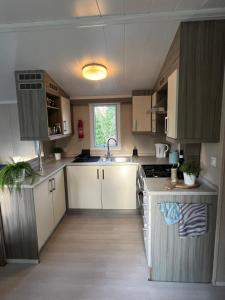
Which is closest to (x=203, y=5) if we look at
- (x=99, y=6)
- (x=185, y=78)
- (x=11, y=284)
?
(x=185, y=78)

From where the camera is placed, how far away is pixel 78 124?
3.94m

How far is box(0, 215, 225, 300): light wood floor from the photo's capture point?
1.80m

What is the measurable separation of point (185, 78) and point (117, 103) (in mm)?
2142

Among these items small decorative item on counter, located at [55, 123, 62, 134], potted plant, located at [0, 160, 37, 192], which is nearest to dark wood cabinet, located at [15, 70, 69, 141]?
small decorative item on counter, located at [55, 123, 62, 134]

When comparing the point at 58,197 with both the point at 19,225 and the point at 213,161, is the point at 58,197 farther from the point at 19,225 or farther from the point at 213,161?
the point at 213,161

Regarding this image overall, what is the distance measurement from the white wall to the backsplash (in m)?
0.69

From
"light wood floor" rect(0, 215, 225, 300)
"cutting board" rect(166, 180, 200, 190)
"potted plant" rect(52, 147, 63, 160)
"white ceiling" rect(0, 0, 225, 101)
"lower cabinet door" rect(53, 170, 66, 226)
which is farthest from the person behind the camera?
"potted plant" rect(52, 147, 63, 160)

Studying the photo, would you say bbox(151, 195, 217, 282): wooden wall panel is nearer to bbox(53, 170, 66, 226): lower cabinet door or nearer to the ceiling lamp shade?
bbox(53, 170, 66, 226): lower cabinet door

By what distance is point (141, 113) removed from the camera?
3512 mm

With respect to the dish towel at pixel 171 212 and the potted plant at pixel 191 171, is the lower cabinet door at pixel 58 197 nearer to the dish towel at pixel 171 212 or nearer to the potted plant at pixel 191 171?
the dish towel at pixel 171 212

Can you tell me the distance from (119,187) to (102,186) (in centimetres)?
30

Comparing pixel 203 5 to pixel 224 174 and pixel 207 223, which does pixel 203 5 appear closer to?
pixel 224 174

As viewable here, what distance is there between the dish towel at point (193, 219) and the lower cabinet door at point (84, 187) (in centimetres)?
174

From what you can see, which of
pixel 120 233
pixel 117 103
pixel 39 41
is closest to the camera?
pixel 39 41
